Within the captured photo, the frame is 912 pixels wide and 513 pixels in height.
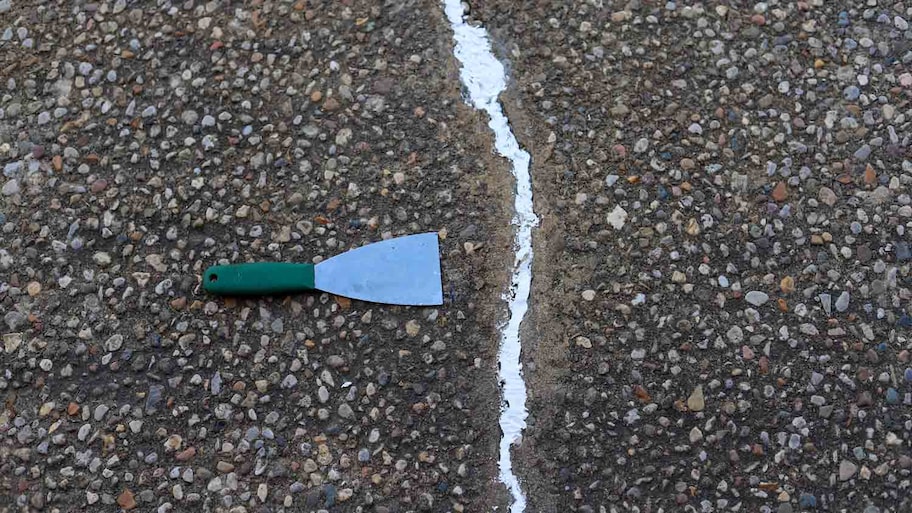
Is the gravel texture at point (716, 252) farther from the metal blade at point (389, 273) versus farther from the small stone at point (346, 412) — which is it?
the small stone at point (346, 412)

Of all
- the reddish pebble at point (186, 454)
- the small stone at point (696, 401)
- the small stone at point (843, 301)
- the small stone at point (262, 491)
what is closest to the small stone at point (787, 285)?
the small stone at point (843, 301)

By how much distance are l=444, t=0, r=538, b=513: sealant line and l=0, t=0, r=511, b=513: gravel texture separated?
0.04 metres

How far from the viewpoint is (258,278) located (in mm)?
2377

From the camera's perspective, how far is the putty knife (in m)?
2.38

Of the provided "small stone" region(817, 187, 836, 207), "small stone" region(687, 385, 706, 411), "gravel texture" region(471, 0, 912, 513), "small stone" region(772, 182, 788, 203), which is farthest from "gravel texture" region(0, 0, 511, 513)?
"small stone" region(817, 187, 836, 207)

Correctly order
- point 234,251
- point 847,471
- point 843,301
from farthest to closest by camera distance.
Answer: point 234,251 < point 843,301 < point 847,471

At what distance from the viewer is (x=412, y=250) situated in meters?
2.45

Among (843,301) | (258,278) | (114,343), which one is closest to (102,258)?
(114,343)

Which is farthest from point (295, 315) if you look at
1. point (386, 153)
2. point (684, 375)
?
point (684, 375)

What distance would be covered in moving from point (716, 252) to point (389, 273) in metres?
0.91

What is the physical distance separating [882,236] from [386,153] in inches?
55.7

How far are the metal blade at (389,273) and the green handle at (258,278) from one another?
0.14 ft

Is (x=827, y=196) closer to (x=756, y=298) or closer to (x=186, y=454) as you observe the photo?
(x=756, y=298)

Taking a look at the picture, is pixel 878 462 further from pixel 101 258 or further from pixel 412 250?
pixel 101 258
